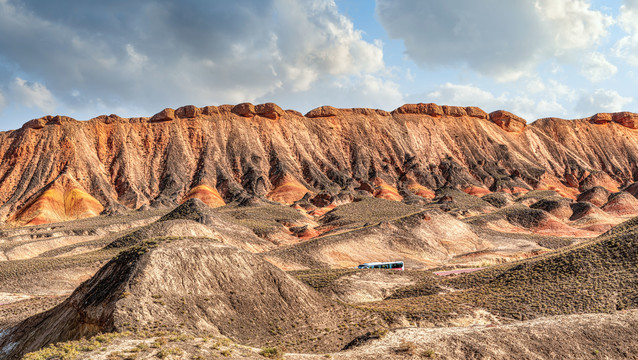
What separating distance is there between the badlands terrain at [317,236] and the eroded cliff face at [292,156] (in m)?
0.52

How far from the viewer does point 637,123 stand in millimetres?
145750

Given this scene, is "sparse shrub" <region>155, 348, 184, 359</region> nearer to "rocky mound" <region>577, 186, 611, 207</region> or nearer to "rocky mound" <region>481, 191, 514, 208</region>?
"rocky mound" <region>481, 191, 514, 208</region>

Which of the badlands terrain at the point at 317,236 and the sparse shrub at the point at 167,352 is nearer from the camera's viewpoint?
the sparse shrub at the point at 167,352

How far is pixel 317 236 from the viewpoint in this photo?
68.4m

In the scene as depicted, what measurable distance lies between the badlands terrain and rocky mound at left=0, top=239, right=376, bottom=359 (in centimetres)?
10

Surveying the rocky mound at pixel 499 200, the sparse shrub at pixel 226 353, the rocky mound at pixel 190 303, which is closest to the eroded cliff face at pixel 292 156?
the rocky mound at pixel 499 200

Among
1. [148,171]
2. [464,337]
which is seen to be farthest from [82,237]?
[464,337]

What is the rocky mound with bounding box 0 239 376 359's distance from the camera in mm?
19797

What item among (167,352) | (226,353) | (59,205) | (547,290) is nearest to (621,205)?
(547,290)

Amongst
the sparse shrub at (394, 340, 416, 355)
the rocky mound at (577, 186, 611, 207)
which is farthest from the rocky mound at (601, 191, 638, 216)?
the sparse shrub at (394, 340, 416, 355)

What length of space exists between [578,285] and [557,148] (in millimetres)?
125428

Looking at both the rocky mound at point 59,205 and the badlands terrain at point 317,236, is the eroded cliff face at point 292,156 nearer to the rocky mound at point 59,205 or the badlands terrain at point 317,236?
the rocky mound at point 59,205

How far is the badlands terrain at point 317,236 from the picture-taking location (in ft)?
65.2

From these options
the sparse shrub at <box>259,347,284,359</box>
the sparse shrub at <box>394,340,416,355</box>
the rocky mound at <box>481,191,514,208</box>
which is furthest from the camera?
the rocky mound at <box>481,191,514,208</box>
